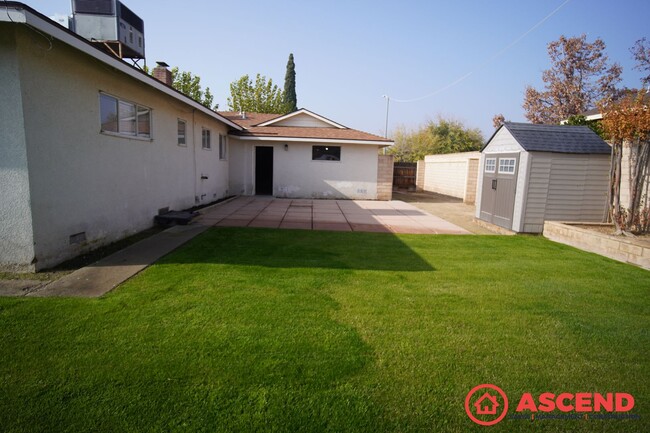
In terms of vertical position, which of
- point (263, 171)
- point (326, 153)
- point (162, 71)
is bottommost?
point (263, 171)

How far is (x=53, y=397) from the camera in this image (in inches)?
87.6

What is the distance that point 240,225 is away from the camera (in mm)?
8422

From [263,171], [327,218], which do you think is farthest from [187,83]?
[327,218]

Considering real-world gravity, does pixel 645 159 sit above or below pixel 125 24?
below

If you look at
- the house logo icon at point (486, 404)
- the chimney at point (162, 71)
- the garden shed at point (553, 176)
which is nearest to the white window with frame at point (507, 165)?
the garden shed at point (553, 176)

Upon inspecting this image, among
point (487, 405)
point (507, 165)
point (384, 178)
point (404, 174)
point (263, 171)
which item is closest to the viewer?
point (487, 405)

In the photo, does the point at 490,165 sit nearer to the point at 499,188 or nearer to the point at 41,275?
the point at 499,188

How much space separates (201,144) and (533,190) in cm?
965

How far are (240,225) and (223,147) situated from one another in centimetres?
715

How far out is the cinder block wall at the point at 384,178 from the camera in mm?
15959

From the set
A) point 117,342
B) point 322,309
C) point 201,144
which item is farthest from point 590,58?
point 117,342

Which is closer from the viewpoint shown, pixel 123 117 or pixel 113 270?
pixel 113 270

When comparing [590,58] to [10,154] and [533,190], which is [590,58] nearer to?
[533,190]

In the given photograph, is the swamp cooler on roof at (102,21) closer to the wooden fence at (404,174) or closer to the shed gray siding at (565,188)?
the shed gray siding at (565,188)
